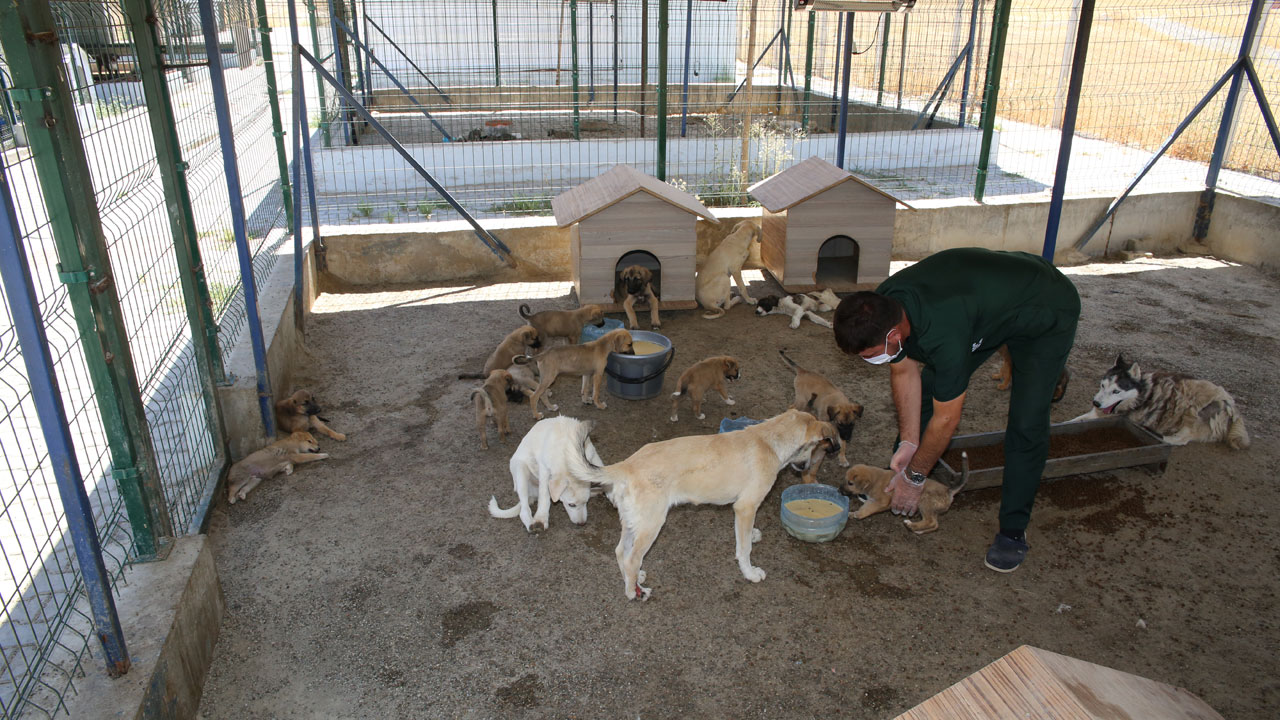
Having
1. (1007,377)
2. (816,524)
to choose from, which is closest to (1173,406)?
(1007,377)

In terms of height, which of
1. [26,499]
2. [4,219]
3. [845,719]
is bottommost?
[845,719]

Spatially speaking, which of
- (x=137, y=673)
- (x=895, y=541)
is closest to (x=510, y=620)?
(x=137, y=673)

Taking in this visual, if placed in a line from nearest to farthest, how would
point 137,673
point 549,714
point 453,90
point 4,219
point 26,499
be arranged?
point 4,219 < point 137,673 < point 549,714 < point 26,499 < point 453,90

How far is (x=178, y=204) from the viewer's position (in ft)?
15.1

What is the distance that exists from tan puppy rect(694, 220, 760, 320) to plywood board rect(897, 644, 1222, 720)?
6448 millimetres

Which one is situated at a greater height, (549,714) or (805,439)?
(805,439)

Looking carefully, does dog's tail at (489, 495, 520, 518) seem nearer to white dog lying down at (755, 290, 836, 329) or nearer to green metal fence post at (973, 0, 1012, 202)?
white dog lying down at (755, 290, 836, 329)

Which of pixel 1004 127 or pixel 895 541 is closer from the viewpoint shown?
pixel 895 541

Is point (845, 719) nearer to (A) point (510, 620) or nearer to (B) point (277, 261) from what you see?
(A) point (510, 620)

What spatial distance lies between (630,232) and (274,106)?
11.7ft

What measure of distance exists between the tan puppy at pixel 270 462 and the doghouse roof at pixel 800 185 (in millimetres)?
5114

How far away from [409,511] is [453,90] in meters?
13.7

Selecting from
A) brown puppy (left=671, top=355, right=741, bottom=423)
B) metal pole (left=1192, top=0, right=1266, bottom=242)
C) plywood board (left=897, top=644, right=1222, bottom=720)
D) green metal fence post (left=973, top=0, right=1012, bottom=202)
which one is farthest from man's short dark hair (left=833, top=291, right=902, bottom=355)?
metal pole (left=1192, top=0, right=1266, bottom=242)

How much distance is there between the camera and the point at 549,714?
3.42 metres
